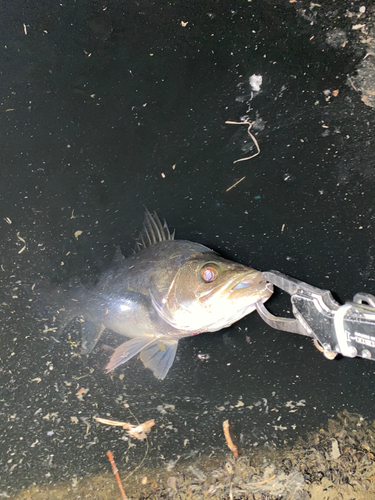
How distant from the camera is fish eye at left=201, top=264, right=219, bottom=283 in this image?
5.90ft

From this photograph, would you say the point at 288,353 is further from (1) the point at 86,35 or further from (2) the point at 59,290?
(1) the point at 86,35

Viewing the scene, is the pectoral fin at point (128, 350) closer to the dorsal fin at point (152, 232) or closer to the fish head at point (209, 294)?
the fish head at point (209, 294)

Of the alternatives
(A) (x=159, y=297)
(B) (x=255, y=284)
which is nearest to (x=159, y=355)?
(A) (x=159, y=297)

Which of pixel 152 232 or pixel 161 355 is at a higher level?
pixel 152 232

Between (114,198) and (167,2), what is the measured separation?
4.22ft

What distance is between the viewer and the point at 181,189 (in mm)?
2383

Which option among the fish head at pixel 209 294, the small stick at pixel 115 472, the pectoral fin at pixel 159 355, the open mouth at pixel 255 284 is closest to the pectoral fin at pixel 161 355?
the pectoral fin at pixel 159 355

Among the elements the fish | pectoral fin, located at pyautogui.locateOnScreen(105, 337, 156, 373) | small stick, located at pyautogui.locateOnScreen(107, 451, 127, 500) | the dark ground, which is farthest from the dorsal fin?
small stick, located at pyautogui.locateOnScreen(107, 451, 127, 500)

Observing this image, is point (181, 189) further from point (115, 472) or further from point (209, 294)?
point (115, 472)

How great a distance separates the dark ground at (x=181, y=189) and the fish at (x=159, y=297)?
20cm

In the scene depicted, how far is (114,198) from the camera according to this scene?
241cm

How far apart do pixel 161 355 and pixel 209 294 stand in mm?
737

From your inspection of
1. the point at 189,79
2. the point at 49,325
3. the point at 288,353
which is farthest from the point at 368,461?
the point at 189,79

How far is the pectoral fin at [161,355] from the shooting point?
87.6 inches
